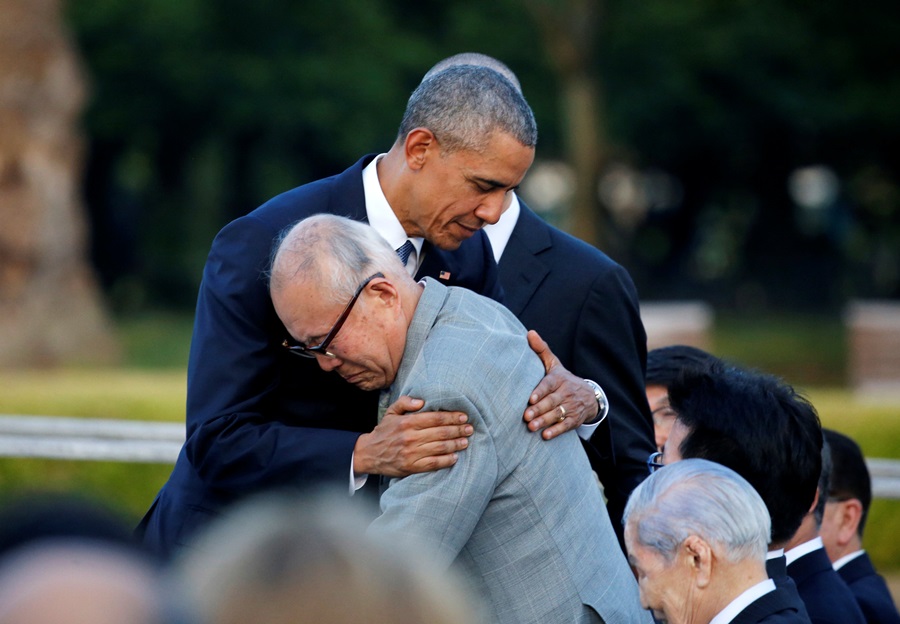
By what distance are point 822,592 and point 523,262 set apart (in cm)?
130

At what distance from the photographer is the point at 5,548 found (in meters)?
1.12

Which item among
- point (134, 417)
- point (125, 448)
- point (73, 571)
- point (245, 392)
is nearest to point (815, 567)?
point (245, 392)

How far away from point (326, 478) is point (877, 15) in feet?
72.3

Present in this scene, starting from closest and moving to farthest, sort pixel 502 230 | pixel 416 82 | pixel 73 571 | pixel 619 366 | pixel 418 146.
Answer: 1. pixel 73 571
2. pixel 418 146
3. pixel 619 366
4. pixel 502 230
5. pixel 416 82

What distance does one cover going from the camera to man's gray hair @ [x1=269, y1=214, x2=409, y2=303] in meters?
2.46

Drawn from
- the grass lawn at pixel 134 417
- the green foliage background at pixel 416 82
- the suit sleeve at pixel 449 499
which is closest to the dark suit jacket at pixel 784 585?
the suit sleeve at pixel 449 499

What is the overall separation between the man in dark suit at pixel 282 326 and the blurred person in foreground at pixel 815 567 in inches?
35.9

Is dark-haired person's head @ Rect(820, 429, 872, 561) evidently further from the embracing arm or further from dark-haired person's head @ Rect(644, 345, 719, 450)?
the embracing arm

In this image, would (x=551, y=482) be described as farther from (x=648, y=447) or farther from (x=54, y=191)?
(x=54, y=191)

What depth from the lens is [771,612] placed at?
2539mm

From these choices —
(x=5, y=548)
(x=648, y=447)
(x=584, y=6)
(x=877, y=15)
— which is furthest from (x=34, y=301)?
(x=877, y=15)

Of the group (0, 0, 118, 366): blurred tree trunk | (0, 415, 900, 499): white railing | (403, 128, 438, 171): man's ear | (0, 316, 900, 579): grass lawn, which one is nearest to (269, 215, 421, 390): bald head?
→ (403, 128, 438, 171): man's ear

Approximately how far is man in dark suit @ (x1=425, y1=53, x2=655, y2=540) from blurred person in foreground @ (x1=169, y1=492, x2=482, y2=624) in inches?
84.0

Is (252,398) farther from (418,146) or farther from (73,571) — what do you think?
(73,571)
